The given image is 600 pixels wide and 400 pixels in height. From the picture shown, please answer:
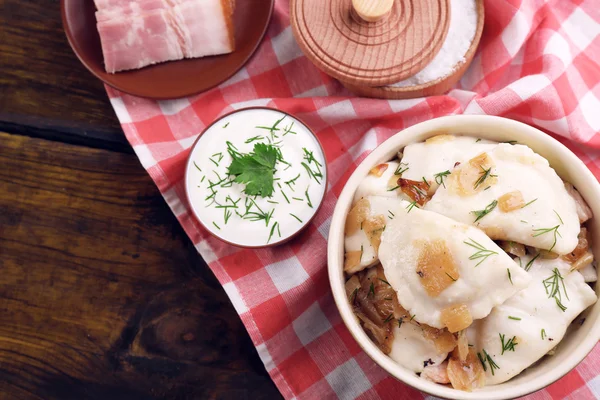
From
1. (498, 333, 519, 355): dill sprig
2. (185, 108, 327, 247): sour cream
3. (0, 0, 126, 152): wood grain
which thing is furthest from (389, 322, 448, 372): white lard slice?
(0, 0, 126, 152): wood grain

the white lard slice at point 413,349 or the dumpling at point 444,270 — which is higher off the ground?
the dumpling at point 444,270

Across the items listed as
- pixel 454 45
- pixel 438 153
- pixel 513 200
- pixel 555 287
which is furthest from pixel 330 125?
pixel 555 287

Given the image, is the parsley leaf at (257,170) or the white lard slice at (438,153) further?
the parsley leaf at (257,170)

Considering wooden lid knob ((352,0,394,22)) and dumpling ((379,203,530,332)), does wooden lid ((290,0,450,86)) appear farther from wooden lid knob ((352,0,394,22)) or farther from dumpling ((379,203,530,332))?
dumpling ((379,203,530,332))

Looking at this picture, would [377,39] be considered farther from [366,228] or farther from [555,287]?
[555,287]

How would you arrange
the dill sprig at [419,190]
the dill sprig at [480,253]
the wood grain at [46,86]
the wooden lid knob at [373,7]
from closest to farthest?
1. the dill sprig at [480,253]
2. the dill sprig at [419,190]
3. the wooden lid knob at [373,7]
4. the wood grain at [46,86]

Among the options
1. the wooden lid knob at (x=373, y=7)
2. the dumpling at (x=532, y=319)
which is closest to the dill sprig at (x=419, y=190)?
the dumpling at (x=532, y=319)

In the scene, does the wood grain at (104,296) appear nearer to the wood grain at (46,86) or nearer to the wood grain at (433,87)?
the wood grain at (46,86)
